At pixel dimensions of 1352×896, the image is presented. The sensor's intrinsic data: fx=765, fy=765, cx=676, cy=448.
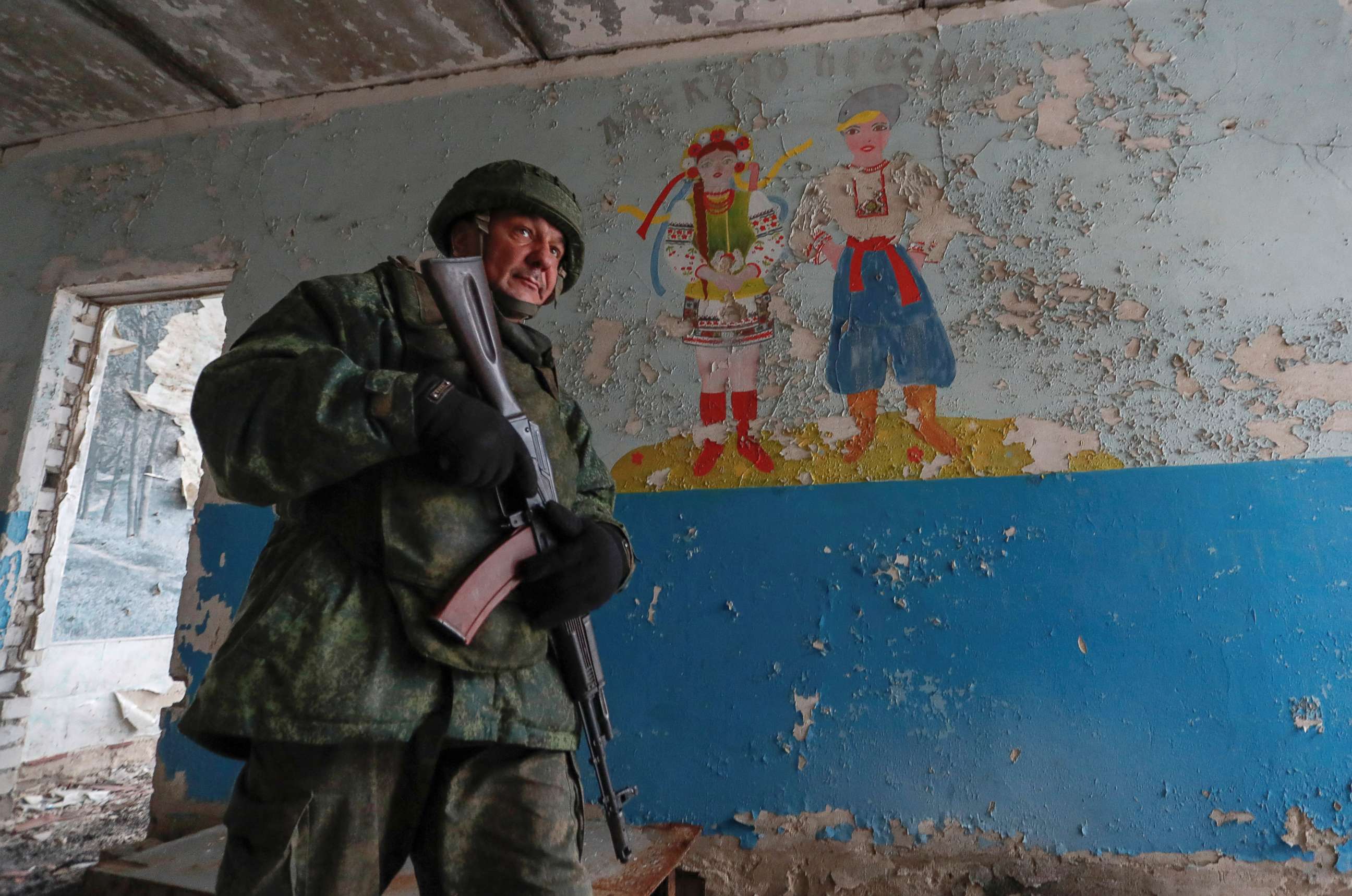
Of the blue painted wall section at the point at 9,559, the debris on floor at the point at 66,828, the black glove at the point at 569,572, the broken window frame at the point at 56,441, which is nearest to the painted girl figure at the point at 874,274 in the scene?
the black glove at the point at 569,572

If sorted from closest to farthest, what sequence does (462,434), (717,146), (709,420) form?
(462,434) → (709,420) → (717,146)

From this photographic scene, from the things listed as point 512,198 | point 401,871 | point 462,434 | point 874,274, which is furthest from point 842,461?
point 401,871

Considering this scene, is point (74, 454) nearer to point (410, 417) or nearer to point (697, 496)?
point (697, 496)

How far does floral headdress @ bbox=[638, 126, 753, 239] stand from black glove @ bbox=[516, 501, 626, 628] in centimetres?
146

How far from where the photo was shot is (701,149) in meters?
2.38

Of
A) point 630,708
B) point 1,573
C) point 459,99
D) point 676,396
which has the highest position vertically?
point 459,99

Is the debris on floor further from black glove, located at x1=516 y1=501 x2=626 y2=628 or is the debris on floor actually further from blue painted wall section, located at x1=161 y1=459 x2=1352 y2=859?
black glove, located at x1=516 y1=501 x2=626 y2=628

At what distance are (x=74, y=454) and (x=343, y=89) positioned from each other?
1.66 m

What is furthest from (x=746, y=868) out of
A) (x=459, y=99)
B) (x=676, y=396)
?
(x=459, y=99)

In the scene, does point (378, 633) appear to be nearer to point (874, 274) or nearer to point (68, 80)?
point (874, 274)

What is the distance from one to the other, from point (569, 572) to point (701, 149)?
1.72 meters

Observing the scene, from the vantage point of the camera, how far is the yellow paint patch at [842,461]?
2010 mm

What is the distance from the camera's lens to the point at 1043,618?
1.91 metres

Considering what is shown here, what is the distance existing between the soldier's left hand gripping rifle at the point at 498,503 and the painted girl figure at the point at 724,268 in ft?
3.39
